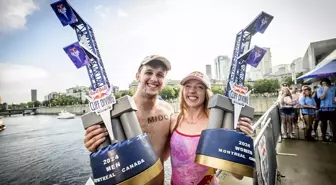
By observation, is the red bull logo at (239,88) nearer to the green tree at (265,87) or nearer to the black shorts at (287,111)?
the black shorts at (287,111)

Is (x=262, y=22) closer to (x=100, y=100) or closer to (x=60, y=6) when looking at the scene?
(x=100, y=100)

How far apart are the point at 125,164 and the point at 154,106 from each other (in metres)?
1.09

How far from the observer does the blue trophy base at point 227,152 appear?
41.7 inches

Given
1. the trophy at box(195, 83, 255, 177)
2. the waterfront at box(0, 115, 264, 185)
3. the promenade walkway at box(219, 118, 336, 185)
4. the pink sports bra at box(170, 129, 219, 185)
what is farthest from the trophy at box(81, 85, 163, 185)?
the waterfront at box(0, 115, 264, 185)

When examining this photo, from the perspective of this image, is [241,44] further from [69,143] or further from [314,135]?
[69,143]

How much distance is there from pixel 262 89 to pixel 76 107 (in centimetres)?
6335

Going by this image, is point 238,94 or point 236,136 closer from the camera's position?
point 236,136

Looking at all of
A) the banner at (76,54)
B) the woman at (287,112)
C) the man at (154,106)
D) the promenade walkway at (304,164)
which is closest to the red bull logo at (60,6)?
the banner at (76,54)

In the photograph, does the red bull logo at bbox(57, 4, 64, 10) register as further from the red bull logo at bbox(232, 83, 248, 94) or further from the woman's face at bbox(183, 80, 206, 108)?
the red bull logo at bbox(232, 83, 248, 94)

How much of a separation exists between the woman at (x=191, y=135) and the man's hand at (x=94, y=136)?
0.59 metres

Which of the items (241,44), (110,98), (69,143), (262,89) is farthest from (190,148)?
(262,89)

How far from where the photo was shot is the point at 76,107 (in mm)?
74062

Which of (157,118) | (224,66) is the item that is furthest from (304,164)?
(157,118)

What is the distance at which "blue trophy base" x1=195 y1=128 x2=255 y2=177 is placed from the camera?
3.47 feet
